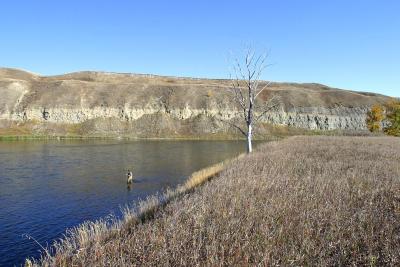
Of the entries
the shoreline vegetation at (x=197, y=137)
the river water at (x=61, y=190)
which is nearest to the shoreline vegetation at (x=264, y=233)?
the river water at (x=61, y=190)

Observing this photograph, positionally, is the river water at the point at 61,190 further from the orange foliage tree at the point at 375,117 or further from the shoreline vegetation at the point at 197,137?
the orange foliage tree at the point at 375,117

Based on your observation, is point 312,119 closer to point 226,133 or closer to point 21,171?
point 226,133

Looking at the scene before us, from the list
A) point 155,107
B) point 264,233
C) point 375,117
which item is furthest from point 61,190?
point 155,107

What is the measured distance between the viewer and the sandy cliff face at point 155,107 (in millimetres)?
121250

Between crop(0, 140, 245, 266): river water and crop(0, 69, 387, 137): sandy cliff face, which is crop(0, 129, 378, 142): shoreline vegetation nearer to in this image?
crop(0, 69, 387, 137): sandy cliff face

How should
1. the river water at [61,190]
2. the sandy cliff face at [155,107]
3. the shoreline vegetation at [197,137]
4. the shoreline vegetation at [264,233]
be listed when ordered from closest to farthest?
the shoreline vegetation at [264,233] → the river water at [61,190] → the shoreline vegetation at [197,137] → the sandy cliff face at [155,107]

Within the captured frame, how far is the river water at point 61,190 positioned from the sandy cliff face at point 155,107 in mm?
68941

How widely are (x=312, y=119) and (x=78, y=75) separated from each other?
119990mm

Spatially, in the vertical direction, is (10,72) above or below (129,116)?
above

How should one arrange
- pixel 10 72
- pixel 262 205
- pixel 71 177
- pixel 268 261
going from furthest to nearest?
pixel 10 72
pixel 71 177
pixel 262 205
pixel 268 261

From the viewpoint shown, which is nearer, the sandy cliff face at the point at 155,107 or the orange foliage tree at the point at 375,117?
the orange foliage tree at the point at 375,117

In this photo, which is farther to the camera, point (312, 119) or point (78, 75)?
point (78, 75)

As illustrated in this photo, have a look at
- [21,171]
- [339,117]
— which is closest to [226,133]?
[339,117]

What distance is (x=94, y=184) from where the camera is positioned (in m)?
33.1
